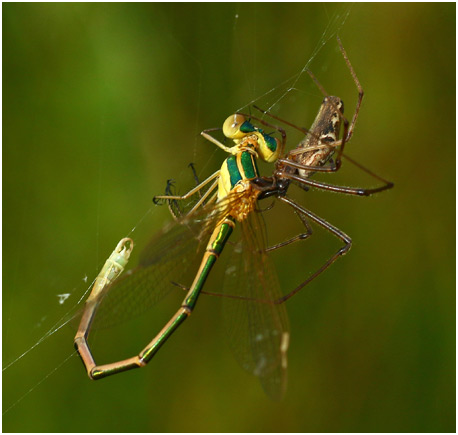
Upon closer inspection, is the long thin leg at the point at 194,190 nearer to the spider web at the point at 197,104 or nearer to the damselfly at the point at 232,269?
the damselfly at the point at 232,269

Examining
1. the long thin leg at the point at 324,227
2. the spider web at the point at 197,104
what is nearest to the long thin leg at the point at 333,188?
the long thin leg at the point at 324,227

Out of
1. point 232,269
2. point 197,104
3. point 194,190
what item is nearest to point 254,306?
point 232,269

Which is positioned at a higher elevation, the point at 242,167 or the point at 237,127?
the point at 237,127

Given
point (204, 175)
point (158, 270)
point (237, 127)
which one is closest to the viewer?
point (158, 270)

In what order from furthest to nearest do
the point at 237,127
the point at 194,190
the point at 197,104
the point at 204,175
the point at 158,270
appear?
the point at 197,104, the point at 204,175, the point at 194,190, the point at 237,127, the point at 158,270

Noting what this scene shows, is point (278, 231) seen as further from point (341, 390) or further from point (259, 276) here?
point (341, 390)

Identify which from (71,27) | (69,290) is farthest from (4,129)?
(69,290)

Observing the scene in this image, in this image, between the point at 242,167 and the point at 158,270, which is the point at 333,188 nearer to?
the point at 242,167

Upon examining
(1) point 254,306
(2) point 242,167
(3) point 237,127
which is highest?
(3) point 237,127

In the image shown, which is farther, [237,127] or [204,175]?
[204,175]
